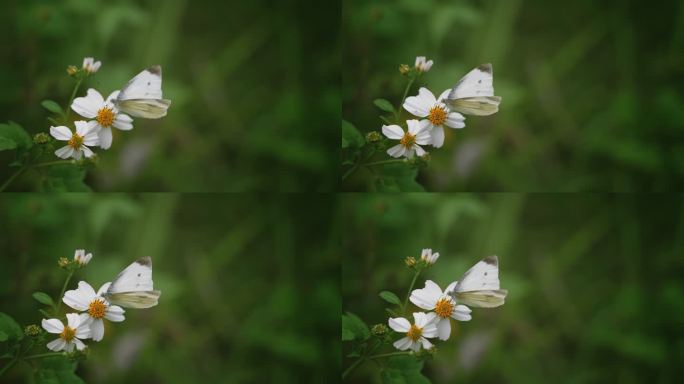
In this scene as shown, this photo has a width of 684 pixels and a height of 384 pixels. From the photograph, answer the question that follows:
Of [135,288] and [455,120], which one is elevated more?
[455,120]

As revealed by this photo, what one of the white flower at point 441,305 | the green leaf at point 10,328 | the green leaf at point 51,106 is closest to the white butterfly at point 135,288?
the green leaf at point 10,328

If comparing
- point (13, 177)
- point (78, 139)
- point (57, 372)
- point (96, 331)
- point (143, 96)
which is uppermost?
point (143, 96)

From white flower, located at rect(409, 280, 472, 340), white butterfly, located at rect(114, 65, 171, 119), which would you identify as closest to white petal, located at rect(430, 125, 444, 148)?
white flower, located at rect(409, 280, 472, 340)

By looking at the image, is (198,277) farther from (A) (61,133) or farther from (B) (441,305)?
(B) (441,305)

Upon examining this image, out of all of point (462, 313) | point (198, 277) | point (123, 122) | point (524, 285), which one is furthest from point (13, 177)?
point (524, 285)

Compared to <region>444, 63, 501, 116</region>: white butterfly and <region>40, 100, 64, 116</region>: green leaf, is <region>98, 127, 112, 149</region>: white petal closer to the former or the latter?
<region>40, 100, 64, 116</region>: green leaf

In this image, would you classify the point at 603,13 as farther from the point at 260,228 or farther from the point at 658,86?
the point at 260,228
